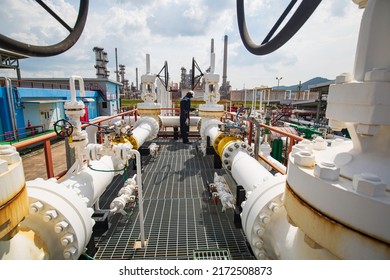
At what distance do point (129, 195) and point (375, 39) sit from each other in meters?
2.73

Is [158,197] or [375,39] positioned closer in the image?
[375,39]

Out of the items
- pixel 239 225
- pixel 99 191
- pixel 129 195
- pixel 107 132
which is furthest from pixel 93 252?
pixel 239 225

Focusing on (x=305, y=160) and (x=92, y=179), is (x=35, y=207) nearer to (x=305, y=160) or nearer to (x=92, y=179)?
(x=92, y=179)

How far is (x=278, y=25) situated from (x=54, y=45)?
1.23 m

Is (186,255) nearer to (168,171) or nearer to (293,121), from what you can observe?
(168,171)

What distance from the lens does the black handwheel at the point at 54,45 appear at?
878 millimetres

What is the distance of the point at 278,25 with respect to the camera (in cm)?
133

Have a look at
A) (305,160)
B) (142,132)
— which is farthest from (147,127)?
(305,160)

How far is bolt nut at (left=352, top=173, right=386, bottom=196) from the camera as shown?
0.74m

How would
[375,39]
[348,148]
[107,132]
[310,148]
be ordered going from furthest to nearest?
[107,132]
[310,148]
[348,148]
[375,39]

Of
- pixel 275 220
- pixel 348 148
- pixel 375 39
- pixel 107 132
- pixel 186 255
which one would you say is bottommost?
pixel 186 255

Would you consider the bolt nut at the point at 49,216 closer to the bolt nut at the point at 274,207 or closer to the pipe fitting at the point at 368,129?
the bolt nut at the point at 274,207

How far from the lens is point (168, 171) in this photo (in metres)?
4.36

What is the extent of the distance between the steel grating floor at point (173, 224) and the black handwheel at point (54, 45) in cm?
192
